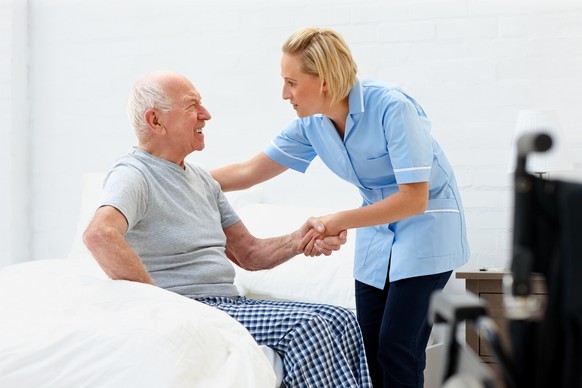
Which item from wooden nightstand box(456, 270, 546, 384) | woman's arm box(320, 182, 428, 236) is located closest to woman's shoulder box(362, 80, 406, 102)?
woman's arm box(320, 182, 428, 236)

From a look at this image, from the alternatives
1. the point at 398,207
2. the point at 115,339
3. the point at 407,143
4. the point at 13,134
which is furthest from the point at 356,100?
the point at 13,134

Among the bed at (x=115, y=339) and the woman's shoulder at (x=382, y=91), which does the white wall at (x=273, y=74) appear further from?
the bed at (x=115, y=339)

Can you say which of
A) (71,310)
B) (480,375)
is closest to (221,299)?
(71,310)

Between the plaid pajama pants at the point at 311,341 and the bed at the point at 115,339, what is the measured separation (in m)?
0.05

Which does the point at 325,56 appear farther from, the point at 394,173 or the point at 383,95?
the point at 394,173

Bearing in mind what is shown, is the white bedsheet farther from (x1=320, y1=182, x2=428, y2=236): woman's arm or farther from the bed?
(x1=320, y1=182, x2=428, y2=236): woman's arm

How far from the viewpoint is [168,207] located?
2354mm

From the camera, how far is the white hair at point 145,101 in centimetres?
244

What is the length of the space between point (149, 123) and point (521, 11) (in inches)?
72.0

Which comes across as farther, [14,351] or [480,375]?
[14,351]

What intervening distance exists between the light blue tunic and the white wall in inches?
41.7

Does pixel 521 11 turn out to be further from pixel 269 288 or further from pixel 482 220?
pixel 269 288

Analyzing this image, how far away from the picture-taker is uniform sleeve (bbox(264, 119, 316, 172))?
277cm

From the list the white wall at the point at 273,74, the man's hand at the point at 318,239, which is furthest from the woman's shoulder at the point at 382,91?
the white wall at the point at 273,74
